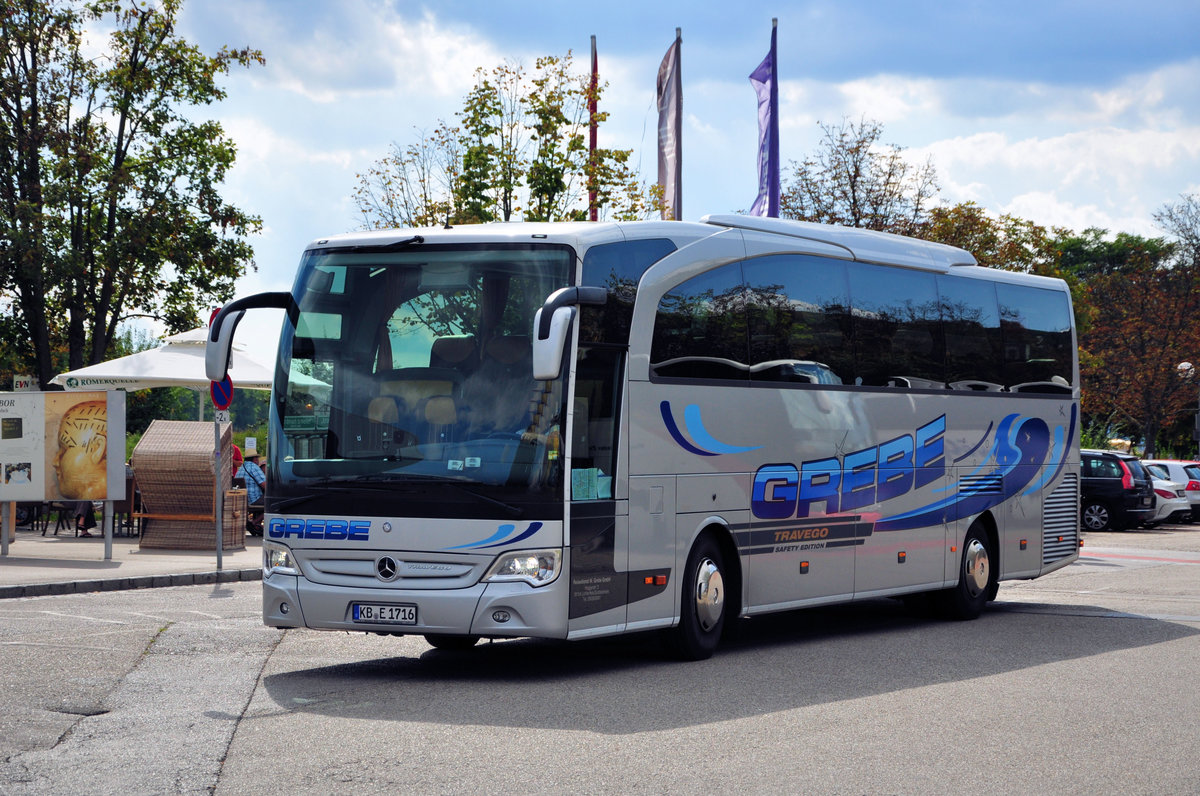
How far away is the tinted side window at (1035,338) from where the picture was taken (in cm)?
1750

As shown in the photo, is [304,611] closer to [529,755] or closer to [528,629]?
[528,629]

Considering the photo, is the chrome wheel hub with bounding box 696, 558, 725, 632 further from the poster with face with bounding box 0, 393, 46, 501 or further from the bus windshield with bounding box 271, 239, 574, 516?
the poster with face with bounding box 0, 393, 46, 501

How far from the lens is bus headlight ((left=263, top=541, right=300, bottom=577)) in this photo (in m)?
11.5

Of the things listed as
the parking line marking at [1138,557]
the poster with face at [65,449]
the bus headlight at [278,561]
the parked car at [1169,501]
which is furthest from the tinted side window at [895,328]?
the parked car at [1169,501]

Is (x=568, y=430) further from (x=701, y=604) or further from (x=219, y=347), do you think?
(x=219, y=347)

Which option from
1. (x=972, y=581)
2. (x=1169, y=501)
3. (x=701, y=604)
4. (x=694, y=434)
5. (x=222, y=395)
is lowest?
(x=1169, y=501)

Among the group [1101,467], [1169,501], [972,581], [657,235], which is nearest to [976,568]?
[972,581]

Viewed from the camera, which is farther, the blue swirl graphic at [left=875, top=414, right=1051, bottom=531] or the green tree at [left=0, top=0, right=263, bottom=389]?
the green tree at [left=0, top=0, right=263, bottom=389]

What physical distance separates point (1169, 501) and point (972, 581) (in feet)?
77.6

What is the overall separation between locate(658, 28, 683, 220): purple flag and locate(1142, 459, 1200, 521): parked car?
16.6 m

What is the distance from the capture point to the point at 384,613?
11086mm

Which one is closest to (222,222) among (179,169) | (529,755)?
(179,169)

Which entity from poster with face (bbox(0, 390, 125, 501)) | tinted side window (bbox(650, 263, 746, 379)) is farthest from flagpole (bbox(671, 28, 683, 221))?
tinted side window (bbox(650, 263, 746, 379))

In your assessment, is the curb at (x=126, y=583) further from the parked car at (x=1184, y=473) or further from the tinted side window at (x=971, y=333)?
the parked car at (x=1184, y=473)
